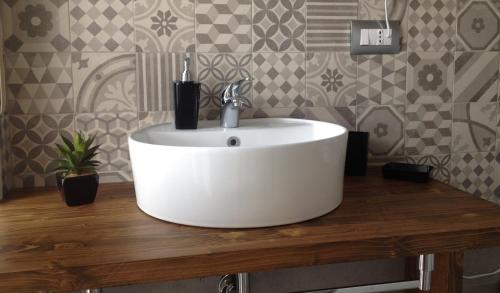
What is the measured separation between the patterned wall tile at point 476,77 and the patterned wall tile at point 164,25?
0.85 meters

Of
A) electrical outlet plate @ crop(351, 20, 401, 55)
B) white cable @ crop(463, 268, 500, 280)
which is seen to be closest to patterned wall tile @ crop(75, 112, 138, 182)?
electrical outlet plate @ crop(351, 20, 401, 55)

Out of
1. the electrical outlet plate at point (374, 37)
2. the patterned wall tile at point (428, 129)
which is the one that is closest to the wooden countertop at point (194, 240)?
the patterned wall tile at point (428, 129)

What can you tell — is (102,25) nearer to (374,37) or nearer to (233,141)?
(233,141)

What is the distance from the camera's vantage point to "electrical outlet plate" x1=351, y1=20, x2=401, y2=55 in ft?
4.46

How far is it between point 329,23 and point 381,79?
237 millimetres

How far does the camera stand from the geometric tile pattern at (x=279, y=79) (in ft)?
4.37

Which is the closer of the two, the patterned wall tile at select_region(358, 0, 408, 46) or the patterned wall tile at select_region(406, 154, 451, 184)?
the patterned wall tile at select_region(358, 0, 408, 46)

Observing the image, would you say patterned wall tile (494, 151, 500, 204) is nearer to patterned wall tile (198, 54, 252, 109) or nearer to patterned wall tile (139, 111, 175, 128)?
patterned wall tile (198, 54, 252, 109)

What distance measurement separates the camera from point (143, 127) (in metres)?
1.26

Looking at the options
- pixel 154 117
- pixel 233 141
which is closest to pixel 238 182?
pixel 233 141

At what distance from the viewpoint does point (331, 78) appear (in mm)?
1374

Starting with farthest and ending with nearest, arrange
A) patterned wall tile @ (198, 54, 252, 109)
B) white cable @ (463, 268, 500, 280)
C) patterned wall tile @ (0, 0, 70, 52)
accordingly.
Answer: white cable @ (463, 268, 500, 280) → patterned wall tile @ (198, 54, 252, 109) → patterned wall tile @ (0, 0, 70, 52)

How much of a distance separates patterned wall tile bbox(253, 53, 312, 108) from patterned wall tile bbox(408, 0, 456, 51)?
363mm

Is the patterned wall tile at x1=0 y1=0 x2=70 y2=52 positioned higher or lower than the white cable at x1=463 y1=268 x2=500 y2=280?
higher
